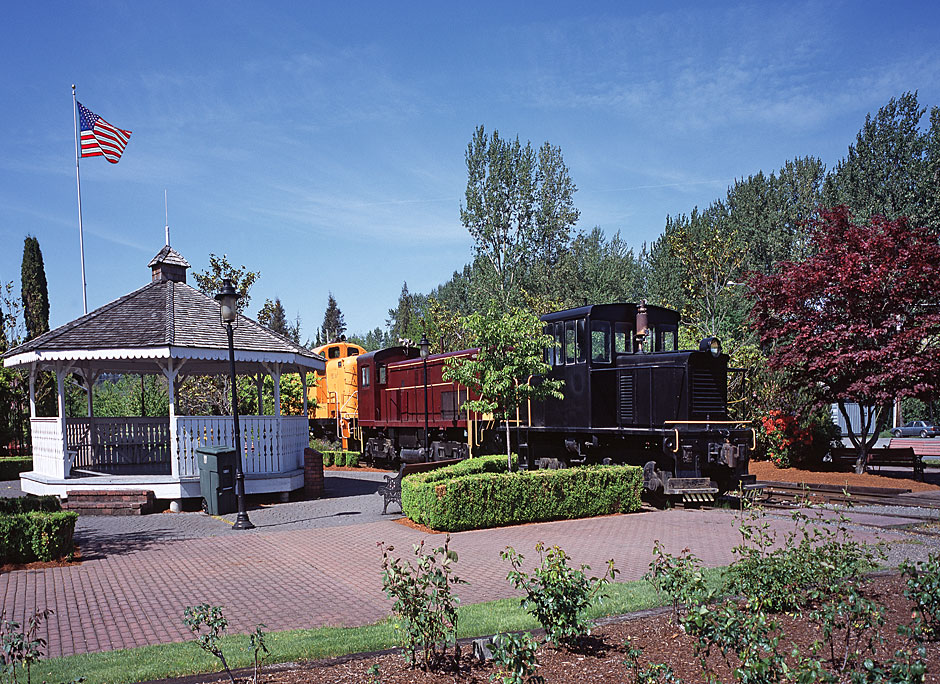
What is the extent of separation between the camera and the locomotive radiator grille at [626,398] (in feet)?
49.7

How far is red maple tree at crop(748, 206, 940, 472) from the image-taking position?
17.2m

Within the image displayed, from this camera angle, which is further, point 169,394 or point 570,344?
point 570,344

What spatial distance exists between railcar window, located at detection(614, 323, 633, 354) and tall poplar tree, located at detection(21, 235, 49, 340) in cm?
2694

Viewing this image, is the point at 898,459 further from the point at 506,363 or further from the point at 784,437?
the point at 506,363

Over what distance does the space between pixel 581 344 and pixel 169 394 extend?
9176 millimetres

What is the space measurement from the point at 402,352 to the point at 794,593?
66.5 ft

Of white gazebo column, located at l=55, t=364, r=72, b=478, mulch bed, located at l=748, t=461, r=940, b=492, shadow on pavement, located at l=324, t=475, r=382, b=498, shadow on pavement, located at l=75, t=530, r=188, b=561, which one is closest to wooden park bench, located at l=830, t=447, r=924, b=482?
mulch bed, located at l=748, t=461, r=940, b=492

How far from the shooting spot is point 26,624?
7.16 meters

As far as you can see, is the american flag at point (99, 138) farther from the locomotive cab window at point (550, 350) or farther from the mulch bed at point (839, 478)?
the mulch bed at point (839, 478)

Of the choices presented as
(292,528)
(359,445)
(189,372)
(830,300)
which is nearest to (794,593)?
(292,528)

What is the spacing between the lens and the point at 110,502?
15.3 metres

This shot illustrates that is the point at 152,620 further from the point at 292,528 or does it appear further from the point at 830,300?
the point at 830,300

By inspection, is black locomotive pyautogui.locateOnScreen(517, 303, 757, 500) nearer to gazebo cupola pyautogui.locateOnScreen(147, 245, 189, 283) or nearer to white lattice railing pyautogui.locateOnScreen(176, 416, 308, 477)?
white lattice railing pyautogui.locateOnScreen(176, 416, 308, 477)

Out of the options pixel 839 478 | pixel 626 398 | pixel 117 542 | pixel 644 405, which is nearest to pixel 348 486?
pixel 117 542
